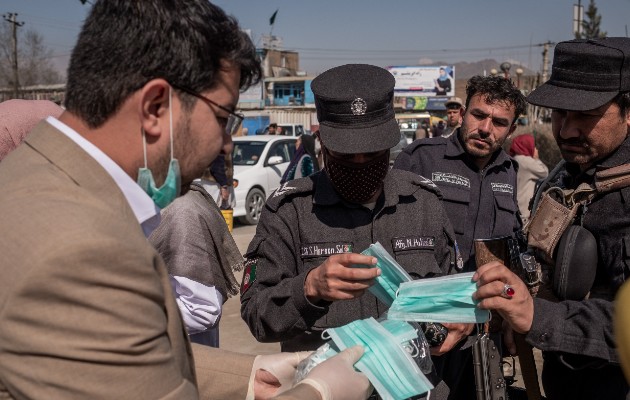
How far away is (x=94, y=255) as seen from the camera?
4.06 ft

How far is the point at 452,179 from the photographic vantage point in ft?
13.6

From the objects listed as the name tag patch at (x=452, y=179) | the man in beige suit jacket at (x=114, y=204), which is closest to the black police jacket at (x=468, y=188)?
the name tag patch at (x=452, y=179)

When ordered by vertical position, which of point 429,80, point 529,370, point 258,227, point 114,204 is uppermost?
point 114,204

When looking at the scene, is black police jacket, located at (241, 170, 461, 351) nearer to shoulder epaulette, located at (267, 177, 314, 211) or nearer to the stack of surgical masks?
shoulder epaulette, located at (267, 177, 314, 211)

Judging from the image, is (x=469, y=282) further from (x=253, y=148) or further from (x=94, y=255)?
(x=253, y=148)

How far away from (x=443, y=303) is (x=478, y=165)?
2222mm

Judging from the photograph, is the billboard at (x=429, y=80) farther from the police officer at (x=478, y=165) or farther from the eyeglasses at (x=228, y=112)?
the eyeglasses at (x=228, y=112)

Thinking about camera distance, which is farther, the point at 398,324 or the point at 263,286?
the point at 263,286

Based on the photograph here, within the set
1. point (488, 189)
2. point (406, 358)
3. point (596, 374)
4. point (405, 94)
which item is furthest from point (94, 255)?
point (405, 94)

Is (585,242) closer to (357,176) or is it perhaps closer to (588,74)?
(588,74)

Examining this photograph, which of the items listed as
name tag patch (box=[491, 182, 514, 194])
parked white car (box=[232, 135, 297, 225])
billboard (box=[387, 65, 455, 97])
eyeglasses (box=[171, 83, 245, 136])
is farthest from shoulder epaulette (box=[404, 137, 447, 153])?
billboard (box=[387, 65, 455, 97])

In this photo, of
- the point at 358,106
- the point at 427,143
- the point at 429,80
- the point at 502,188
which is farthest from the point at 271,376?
the point at 429,80

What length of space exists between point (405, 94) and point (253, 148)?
2184 inches

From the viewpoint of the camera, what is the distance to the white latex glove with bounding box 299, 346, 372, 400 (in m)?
1.74
